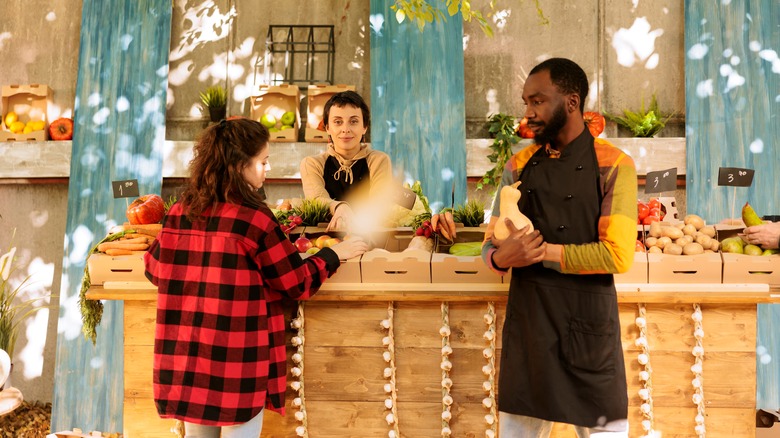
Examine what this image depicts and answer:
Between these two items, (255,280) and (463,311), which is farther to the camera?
(463,311)

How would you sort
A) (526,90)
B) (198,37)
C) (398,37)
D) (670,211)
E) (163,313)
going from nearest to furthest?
(526,90) < (163,313) < (670,211) < (398,37) < (198,37)

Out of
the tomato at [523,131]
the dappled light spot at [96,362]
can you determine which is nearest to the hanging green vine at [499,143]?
the tomato at [523,131]

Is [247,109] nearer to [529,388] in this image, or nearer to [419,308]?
[419,308]

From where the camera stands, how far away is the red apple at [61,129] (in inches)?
197

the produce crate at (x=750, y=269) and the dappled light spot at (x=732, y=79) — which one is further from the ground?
the dappled light spot at (x=732, y=79)

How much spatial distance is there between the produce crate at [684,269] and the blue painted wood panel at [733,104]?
95.2 inches

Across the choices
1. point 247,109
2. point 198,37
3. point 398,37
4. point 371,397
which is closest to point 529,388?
point 371,397

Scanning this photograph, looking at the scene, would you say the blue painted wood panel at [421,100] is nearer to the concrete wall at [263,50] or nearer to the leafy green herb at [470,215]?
the concrete wall at [263,50]

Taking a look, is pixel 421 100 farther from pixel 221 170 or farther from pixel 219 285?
pixel 219 285

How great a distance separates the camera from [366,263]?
8.73 ft

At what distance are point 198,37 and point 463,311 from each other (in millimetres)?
3558

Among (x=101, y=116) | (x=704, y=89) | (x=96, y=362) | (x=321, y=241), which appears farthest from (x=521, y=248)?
(x=101, y=116)

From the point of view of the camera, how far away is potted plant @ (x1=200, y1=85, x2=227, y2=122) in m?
5.06

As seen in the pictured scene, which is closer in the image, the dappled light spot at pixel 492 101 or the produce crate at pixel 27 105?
the produce crate at pixel 27 105
